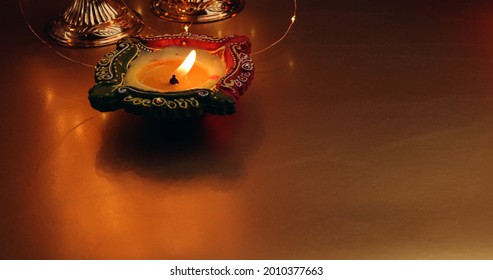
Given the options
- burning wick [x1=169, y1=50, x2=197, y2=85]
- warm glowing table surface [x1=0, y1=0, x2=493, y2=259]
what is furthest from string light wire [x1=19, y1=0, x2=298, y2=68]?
burning wick [x1=169, y1=50, x2=197, y2=85]

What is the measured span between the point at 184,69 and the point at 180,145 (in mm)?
80

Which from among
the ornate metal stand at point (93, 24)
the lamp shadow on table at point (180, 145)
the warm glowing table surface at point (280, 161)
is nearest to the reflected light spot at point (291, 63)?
the warm glowing table surface at point (280, 161)

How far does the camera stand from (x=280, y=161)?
0.66m

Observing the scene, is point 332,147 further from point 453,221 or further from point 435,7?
point 435,7

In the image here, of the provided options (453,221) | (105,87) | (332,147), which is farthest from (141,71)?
(453,221)

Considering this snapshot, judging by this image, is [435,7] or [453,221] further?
[435,7]

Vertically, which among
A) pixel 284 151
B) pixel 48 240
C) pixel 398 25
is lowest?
pixel 48 240

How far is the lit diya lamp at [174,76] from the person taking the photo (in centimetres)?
64

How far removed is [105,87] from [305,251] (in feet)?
0.76

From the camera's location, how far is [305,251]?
572mm

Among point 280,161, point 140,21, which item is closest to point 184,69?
point 280,161

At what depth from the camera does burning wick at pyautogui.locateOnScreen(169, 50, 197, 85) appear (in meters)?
0.70

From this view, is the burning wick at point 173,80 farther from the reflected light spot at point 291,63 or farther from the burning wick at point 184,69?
the reflected light spot at point 291,63
